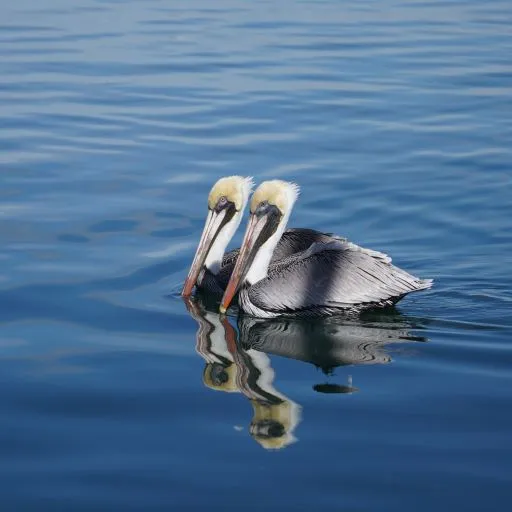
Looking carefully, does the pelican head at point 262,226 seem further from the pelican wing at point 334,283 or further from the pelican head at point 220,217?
the pelican head at point 220,217

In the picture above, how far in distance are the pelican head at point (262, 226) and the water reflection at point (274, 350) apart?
0.36 metres

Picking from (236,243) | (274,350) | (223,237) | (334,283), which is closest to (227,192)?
(223,237)

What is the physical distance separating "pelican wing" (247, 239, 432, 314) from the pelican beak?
0.20 meters

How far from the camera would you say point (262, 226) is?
777cm

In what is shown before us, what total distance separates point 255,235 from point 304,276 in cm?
48

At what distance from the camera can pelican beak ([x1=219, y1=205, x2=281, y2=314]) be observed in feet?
25.3

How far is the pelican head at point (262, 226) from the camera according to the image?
25.4ft

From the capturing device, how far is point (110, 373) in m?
6.14

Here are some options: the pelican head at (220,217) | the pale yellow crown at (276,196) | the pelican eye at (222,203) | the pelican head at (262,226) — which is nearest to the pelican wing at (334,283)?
the pelican head at (262,226)

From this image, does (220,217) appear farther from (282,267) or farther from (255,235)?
(282,267)

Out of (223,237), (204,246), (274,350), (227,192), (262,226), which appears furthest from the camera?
(223,237)

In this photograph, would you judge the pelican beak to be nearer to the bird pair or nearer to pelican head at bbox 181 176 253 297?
the bird pair

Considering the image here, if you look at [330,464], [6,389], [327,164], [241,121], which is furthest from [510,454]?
[241,121]

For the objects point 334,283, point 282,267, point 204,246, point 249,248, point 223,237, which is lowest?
point 334,283
